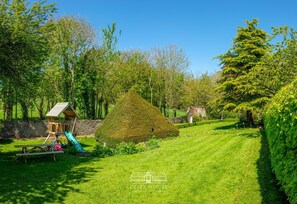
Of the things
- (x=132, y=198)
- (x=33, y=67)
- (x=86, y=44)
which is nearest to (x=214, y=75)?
(x=86, y=44)

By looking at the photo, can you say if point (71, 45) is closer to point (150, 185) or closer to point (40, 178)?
point (40, 178)

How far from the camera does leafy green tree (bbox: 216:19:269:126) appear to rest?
97.4 feet

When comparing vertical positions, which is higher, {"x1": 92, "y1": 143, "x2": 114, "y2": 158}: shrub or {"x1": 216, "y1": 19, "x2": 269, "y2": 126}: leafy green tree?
{"x1": 216, "y1": 19, "x2": 269, "y2": 126}: leafy green tree

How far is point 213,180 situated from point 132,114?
14499 millimetres

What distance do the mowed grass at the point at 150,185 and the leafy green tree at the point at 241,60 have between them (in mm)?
14842

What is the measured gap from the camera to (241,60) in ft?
101

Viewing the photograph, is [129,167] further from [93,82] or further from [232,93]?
[93,82]

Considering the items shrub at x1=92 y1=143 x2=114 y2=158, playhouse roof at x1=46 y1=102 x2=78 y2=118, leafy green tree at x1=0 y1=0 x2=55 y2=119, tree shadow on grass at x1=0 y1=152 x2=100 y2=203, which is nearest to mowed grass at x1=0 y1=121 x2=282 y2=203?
tree shadow on grass at x1=0 y1=152 x2=100 y2=203

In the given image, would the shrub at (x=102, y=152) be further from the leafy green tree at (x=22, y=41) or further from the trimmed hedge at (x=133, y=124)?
the leafy green tree at (x=22, y=41)

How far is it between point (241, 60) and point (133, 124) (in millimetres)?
16172

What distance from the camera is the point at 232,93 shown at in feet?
100.0

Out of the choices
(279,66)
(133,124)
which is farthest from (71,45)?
(279,66)

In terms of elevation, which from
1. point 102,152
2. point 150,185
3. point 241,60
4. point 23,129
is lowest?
point 150,185

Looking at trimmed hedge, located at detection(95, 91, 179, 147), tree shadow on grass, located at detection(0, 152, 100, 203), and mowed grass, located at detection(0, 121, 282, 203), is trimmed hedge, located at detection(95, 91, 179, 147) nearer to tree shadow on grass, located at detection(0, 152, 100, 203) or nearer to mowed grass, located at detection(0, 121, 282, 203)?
tree shadow on grass, located at detection(0, 152, 100, 203)
